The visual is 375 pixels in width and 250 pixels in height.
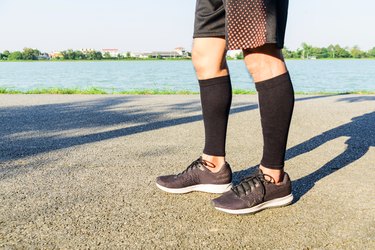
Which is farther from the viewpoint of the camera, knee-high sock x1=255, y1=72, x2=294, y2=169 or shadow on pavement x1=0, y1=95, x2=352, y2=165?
shadow on pavement x1=0, y1=95, x2=352, y2=165

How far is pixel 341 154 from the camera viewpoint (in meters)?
2.93

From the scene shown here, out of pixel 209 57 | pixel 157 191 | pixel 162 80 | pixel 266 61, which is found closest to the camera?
pixel 266 61

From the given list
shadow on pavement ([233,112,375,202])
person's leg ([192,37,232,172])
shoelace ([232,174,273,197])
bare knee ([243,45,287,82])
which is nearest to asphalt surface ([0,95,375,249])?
shadow on pavement ([233,112,375,202])

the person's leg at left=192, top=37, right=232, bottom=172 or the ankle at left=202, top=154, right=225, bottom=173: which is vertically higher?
the person's leg at left=192, top=37, right=232, bottom=172

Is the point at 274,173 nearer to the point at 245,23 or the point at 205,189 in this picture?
the point at 205,189

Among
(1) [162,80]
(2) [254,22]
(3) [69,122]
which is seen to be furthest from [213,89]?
(1) [162,80]

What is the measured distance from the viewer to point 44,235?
1.48m

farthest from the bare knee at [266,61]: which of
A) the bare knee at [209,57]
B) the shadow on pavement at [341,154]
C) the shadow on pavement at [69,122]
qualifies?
the shadow on pavement at [69,122]

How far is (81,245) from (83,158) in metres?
1.44

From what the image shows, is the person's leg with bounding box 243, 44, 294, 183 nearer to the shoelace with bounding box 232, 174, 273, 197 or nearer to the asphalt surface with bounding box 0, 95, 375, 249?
the shoelace with bounding box 232, 174, 273, 197

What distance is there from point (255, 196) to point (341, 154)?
1.47 meters

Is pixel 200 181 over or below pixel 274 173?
below

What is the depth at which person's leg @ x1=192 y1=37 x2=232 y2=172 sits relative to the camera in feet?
6.31

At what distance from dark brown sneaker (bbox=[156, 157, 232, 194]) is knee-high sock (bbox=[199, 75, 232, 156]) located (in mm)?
92
